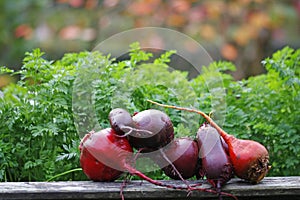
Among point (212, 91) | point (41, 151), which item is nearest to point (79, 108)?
point (41, 151)

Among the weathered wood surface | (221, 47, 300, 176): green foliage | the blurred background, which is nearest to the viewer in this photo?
the weathered wood surface

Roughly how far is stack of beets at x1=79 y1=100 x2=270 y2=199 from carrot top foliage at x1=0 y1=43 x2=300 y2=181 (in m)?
0.17

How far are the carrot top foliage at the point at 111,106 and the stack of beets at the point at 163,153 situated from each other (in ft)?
0.55

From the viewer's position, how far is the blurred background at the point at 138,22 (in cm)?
481

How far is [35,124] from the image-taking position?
1.53 m

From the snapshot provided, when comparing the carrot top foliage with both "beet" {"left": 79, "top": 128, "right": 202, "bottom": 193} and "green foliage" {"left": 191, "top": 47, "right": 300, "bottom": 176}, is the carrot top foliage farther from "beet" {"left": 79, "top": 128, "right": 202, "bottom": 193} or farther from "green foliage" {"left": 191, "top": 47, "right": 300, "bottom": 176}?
"beet" {"left": 79, "top": 128, "right": 202, "bottom": 193}

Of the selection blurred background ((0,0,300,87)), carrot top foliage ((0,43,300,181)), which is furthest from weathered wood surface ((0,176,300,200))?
blurred background ((0,0,300,87))

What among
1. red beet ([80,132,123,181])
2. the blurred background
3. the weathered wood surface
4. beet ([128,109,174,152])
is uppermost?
the blurred background

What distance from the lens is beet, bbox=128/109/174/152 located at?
125cm

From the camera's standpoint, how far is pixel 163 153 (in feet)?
4.22

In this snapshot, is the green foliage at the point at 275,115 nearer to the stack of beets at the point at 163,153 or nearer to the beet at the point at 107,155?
the stack of beets at the point at 163,153

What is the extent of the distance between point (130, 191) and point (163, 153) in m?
0.14

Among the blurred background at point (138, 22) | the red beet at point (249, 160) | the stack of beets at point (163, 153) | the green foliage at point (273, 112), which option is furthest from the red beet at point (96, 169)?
the blurred background at point (138, 22)

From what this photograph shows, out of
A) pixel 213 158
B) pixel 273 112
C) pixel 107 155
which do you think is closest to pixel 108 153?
pixel 107 155
